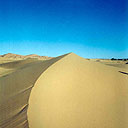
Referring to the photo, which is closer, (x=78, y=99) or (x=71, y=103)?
(x=71, y=103)

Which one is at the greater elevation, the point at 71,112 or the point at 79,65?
the point at 79,65

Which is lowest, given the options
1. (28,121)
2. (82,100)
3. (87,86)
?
(28,121)

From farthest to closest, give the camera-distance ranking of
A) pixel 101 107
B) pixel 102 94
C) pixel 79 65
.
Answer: pixel 79 65 → pixel 102 94 → pixel 101 107

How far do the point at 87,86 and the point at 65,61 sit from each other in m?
2.25

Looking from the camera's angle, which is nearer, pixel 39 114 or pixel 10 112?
pixel 39 114

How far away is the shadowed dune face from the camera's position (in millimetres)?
3621

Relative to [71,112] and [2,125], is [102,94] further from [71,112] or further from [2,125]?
[2,125]

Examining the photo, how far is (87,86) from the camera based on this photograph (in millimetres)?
4988

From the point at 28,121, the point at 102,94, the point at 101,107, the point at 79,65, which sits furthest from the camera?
the point at 79,65

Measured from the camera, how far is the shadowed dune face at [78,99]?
3.62 metres

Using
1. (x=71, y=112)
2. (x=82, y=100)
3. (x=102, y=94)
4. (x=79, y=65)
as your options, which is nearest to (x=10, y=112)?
(x=71, y=112)

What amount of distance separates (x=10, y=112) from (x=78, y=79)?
2.74m

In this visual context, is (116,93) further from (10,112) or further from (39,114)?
(10,112)

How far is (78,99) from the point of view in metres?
4.36
